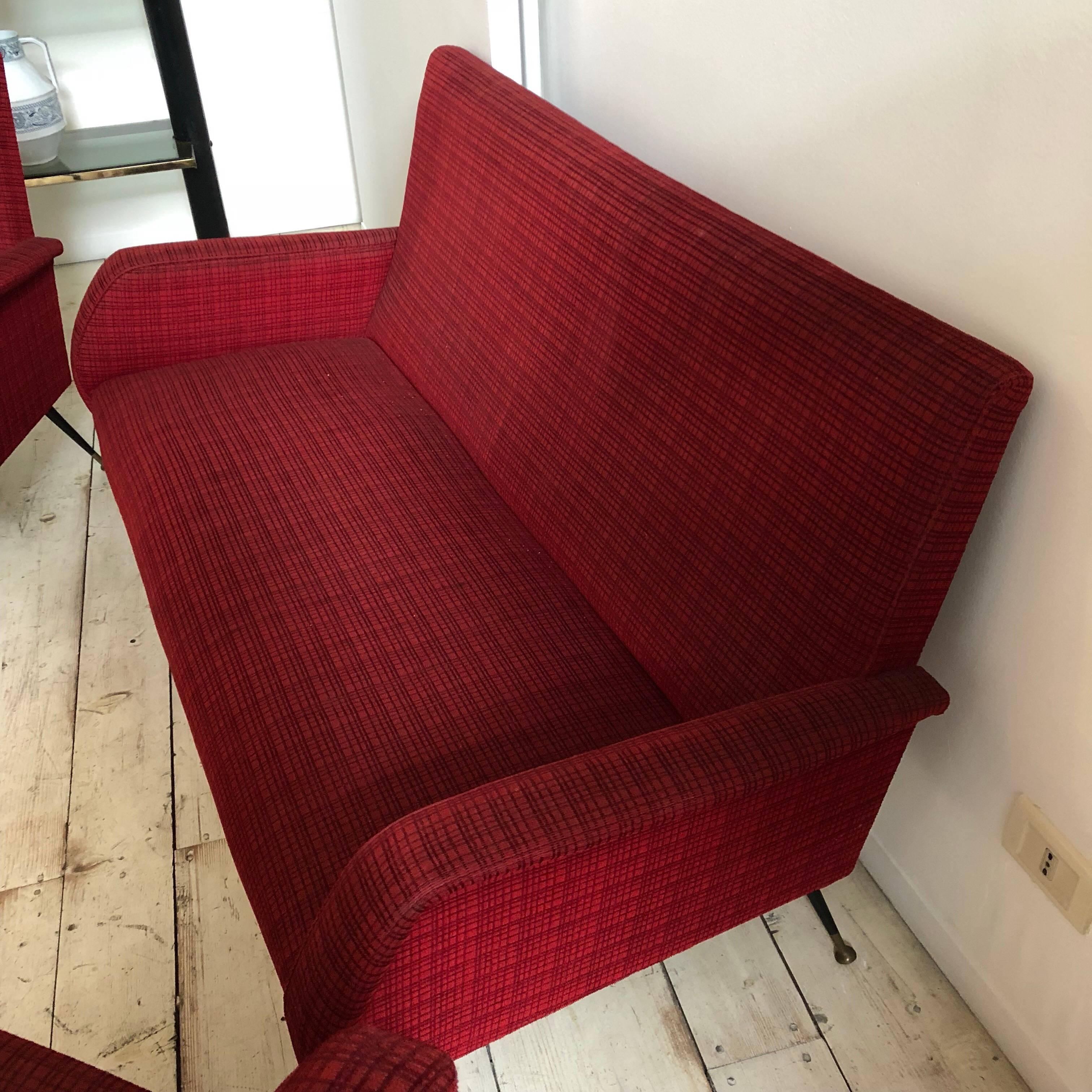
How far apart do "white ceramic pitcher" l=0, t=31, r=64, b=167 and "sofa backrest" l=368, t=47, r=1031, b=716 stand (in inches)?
57.1

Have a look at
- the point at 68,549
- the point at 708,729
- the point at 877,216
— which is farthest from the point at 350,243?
the point at 708,729

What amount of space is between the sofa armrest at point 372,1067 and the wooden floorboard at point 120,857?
0.58 m

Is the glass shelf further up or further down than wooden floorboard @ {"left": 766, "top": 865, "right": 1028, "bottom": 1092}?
further up

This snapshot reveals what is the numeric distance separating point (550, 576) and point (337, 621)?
28 centimetres

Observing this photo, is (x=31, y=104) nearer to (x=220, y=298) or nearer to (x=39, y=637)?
(x=220, y=298)

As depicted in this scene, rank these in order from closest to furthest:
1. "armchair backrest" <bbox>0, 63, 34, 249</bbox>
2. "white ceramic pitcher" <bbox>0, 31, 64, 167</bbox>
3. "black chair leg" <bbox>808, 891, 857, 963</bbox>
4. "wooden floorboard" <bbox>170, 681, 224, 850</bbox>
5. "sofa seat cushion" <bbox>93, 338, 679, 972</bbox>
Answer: "sofa seat cushion" <bbox>93, 338, 679, 972</bbox>, "black chair leg" <bbox>808, 891, 857, 963</bbox>, "wooden floorboard" <bbox>170, 681, 224, 850</bbox>, "armchair backrest" <bbox>0, 63, 34, 249</bbox>, "white ceramic pitcher" <bbox>0, 31, 64, 167</bbox>

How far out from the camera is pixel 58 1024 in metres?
1.17

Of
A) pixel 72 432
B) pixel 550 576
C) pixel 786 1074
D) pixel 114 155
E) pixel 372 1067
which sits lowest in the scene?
pixel 786 1074

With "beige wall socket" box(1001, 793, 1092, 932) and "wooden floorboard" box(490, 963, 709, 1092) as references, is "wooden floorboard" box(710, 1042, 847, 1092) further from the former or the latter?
"beige wall socket" box(1001, 793, 1092, 932)

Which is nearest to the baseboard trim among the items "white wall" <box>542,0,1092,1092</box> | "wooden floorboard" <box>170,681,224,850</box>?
"white wall" <box>542,0,1092,1092</box>

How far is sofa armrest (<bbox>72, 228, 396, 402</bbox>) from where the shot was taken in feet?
5.44

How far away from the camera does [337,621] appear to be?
1.19 metres

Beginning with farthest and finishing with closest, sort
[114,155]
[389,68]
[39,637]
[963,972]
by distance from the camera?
1. [114,155]
2. [389,68]
3. [39,637]
4. [963,972]

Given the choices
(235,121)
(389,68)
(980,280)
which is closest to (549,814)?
(980,280)
